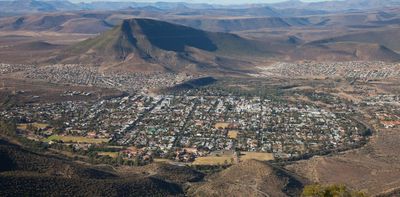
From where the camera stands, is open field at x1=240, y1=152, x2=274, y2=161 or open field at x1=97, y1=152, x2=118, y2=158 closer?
open field at x1=97, y1=152, x2=118, y2=158

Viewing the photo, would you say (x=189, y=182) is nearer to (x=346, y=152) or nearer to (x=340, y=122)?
(x=346, y=152)

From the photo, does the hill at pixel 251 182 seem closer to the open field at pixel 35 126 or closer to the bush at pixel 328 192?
the bush at pixel 328 192

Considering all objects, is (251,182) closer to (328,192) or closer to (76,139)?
(328,192)

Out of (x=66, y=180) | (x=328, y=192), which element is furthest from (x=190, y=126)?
(x=328, y=192)

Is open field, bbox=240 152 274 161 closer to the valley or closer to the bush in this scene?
the valley

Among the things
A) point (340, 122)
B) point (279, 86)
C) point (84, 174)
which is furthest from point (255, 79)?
point (84, 174)

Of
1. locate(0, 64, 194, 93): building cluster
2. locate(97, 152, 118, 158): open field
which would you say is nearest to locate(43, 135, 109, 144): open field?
locate(97, 152, 118, 158): open field
